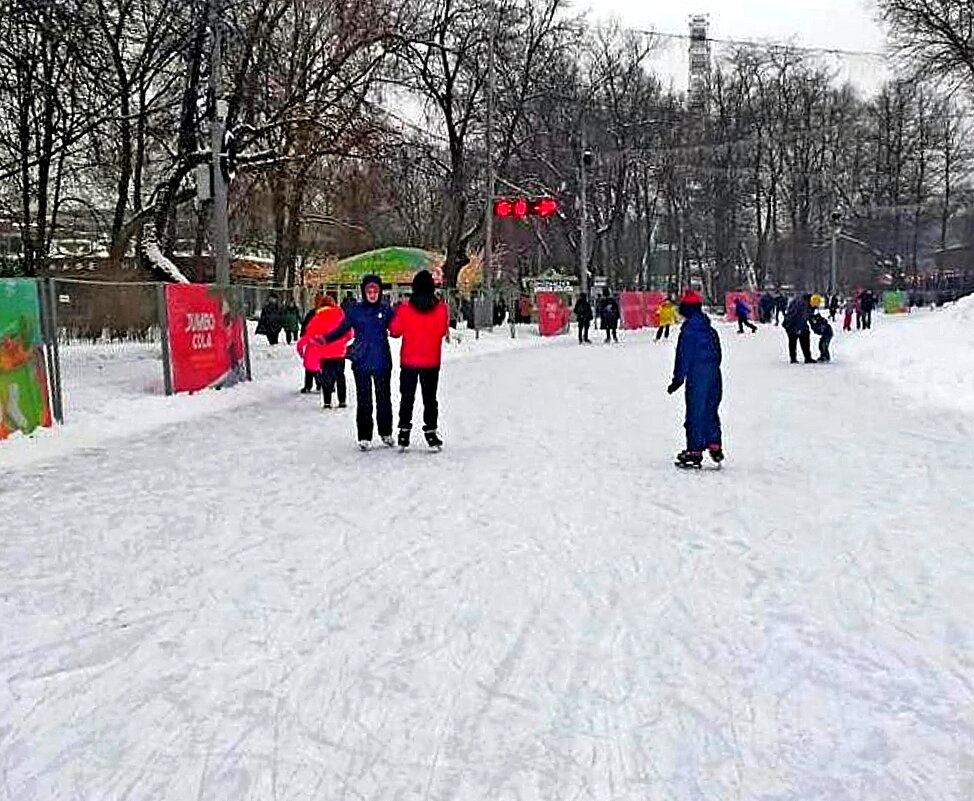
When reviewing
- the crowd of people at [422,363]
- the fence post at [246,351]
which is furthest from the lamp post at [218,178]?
the crowd of people at [422,363]

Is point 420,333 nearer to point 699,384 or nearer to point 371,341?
point 371,341

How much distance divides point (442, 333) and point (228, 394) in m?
6.96

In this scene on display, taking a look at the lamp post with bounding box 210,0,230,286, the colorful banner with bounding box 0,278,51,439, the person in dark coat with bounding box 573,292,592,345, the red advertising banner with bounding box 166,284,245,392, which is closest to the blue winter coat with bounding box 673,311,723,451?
the colorful banner with bounding box 0,278,51,439

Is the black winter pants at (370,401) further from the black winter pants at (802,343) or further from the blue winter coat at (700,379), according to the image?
the black winter pants at (802,343)

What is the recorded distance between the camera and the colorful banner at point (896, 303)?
59594 mm

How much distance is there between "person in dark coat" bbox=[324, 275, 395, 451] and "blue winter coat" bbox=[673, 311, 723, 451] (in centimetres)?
266

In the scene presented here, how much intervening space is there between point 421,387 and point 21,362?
4.20m

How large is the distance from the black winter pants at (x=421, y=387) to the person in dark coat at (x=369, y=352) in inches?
9.4

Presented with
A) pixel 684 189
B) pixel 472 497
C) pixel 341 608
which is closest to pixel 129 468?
pixel 472 497

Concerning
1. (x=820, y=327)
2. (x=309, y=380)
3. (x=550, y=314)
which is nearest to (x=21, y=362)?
(x=309, y=380)

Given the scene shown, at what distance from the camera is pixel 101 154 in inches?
734

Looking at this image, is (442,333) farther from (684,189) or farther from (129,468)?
(684,189)

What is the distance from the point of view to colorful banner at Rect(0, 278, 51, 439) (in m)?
11.0

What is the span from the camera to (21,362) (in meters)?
11.4
